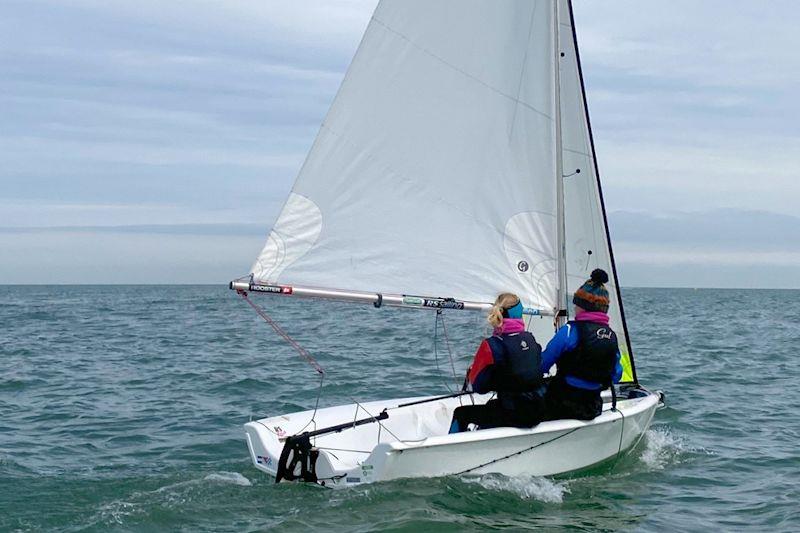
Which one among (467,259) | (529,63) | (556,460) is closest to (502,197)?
(467,259)

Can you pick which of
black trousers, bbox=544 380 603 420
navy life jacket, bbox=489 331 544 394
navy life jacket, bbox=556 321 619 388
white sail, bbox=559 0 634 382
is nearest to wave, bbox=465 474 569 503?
black trousers, bbox=544 380 603 420

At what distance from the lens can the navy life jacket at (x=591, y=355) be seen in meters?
7.13

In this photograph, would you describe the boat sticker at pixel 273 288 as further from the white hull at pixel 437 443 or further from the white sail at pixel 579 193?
the white sail at pixel 579 193

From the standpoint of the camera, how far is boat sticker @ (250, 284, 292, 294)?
743 cm

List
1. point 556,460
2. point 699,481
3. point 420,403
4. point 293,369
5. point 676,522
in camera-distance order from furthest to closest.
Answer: point 293,369 → point 420,403 → point 699,481 → point 556,460 → point 676,522

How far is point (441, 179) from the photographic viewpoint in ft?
26.9

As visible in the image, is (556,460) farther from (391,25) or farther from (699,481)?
(391,25)

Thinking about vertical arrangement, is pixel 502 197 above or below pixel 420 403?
above

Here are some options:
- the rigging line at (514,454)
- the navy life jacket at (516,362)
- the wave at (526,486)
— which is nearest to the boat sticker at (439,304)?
the navy life jacket at (516,362)

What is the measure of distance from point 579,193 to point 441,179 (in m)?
1.38

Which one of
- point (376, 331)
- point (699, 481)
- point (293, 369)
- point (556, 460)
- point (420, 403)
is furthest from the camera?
point (376, 331)

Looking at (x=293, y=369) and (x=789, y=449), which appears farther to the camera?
(x=293, y=369)

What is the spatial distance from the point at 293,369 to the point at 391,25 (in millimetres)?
8816

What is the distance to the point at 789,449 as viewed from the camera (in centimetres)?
919
